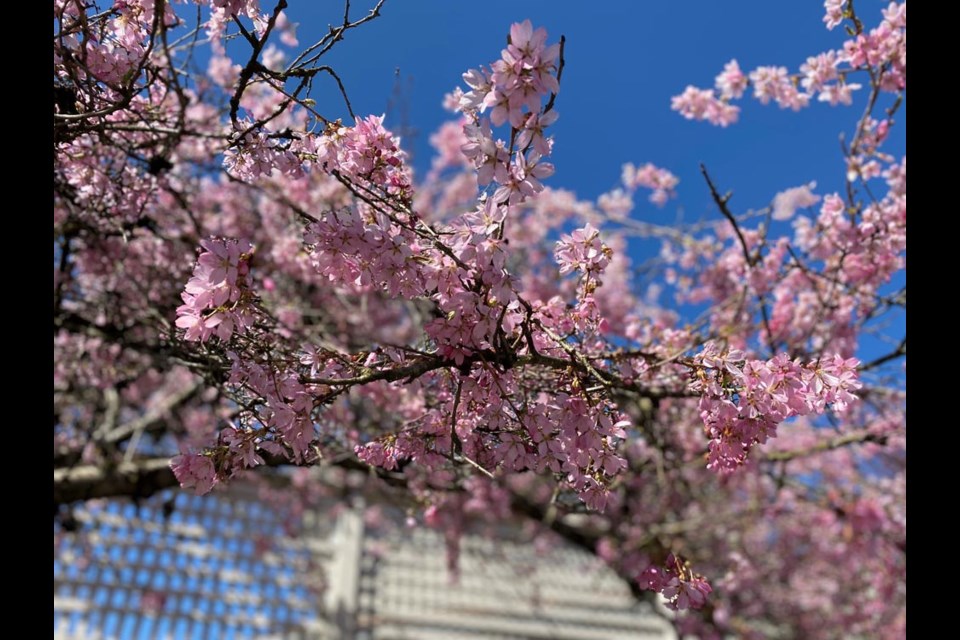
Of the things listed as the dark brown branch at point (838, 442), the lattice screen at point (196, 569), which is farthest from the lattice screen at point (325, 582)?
the dark brown branch at point (838, 442)

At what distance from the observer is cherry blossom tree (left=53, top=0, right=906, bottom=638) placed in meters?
1.20

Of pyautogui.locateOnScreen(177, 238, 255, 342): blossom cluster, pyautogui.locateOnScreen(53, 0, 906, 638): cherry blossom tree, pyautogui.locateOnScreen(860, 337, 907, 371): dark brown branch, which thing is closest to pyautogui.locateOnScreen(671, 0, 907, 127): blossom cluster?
pyautogui.locateOnScreen(53, 0, 906, 638): cherry blossom tree

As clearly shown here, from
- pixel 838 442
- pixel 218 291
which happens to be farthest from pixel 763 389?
pixel 838 442

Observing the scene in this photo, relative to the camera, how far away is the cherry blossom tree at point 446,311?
3.95 feet

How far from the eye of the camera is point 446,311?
1.27 m

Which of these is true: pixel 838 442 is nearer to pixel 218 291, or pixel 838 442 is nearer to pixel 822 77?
pixel 822 77

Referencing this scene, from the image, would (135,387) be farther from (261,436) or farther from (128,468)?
(261,436)

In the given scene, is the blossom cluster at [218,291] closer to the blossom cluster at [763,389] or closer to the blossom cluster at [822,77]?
the blossom cluster at [763,389]

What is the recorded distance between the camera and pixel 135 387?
3992mm

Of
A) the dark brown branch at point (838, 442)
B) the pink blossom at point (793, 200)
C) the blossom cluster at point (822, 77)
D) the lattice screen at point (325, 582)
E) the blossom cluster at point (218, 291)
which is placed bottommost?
the lattice screen at point (325, 582)

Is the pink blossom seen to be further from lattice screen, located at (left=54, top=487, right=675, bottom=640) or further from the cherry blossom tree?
lattice screen, located at (left=54, top=487, right=675, bottom=640)

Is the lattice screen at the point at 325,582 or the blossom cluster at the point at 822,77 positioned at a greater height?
the blossom cluster at the point at 822,77
